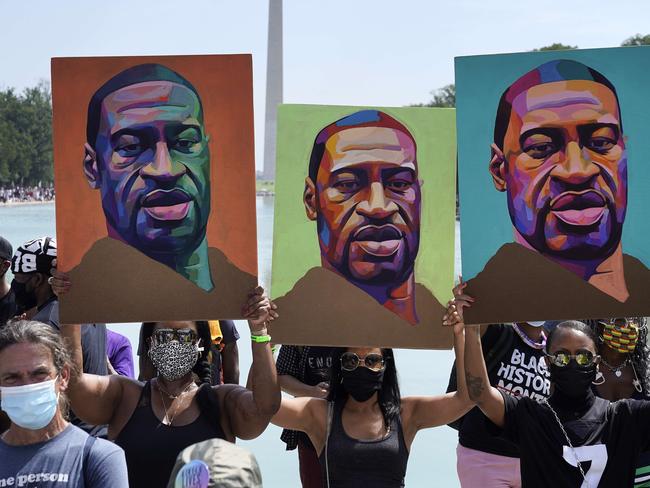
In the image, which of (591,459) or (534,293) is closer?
(591,459)

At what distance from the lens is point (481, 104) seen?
13.2ft

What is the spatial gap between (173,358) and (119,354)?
160 cm

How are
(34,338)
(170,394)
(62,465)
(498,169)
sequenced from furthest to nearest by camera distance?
1. (498,169)
2. (170,394)
3. (34,338)
4. (62,465)

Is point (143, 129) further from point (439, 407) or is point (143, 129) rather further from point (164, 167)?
point (439, 407)

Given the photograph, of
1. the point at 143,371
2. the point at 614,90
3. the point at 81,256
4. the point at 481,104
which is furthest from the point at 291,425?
the point at 614,90

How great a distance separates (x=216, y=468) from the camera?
2113 mm

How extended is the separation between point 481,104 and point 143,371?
1.79 m

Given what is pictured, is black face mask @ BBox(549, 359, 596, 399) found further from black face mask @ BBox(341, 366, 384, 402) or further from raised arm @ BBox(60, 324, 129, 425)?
raised arm @ BBox(60, 324, 129, 425)

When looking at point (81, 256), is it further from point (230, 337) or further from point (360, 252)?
point (230, 337)

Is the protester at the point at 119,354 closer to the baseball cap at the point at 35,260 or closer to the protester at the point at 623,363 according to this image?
the baseball cap at the point at 35,260

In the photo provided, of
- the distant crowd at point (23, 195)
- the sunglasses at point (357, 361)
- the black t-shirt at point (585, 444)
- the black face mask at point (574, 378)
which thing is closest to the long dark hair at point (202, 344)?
the sunglasses at point (357, 361)

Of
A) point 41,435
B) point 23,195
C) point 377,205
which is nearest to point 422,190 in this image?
point 377,205

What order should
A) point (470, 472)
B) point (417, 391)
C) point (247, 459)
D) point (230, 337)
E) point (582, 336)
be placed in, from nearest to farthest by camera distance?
point (247, 459) < point (582, 336) < point (470, 472) < point (230, 337) < point (417, 391)

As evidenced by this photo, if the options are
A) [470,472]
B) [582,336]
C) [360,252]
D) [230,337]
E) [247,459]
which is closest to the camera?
[247,459]
